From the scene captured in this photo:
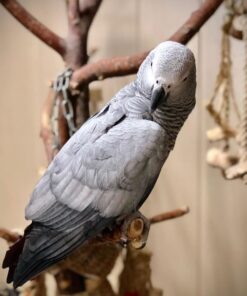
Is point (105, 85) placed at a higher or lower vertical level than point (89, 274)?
higher

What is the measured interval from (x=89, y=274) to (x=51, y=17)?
0.74 meters

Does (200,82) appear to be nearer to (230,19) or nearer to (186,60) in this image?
(230,19)

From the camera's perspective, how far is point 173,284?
53.0 inches

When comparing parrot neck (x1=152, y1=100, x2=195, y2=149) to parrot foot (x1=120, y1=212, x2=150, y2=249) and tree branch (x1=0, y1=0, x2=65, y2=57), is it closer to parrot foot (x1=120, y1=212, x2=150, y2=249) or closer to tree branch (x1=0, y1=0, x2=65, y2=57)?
parrot foot (x1=120, y1=212, x2=150, y2=249)

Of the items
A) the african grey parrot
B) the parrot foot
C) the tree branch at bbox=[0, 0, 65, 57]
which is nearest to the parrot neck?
the african grey parrot

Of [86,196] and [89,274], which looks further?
[89,274]

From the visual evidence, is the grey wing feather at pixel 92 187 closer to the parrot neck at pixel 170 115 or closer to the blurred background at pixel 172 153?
the parrot neck at pixel 170 115

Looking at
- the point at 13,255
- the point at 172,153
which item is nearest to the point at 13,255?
the point at 13,255

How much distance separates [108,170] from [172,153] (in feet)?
2.13

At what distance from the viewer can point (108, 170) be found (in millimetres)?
673

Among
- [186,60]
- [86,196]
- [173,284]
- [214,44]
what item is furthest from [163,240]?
[186,60]

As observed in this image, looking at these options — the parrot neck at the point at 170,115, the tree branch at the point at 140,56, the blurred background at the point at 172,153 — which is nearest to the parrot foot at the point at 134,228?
the parrot neck at the point at 170,115

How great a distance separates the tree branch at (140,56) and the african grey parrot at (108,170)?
0.16 m

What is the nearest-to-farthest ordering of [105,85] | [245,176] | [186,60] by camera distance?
[186,60] < [245,176] < [105,85]
